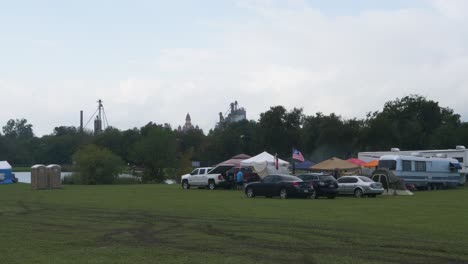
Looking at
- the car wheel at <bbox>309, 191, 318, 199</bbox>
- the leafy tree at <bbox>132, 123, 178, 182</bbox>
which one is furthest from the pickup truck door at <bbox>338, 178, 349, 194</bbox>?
the leafy tree at <bbox>132, 123, 178, 182</bbox>

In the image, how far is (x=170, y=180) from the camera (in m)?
79.0

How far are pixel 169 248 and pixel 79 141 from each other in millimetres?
112050

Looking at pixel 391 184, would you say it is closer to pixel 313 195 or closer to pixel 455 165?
pixel 313 195

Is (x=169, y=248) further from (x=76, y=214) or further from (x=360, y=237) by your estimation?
(x=76, y=214)

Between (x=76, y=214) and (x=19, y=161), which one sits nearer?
(x=76, y=214)

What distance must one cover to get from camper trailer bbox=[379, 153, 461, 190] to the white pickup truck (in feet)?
37.3

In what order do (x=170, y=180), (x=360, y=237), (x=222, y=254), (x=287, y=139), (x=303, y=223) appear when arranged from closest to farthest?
(x=222, y=254) → (x=360, y=237) → (x=303, y=223) → (x=170, y=180) → (x=287, y=139)

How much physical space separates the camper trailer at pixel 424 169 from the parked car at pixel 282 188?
13283 mm

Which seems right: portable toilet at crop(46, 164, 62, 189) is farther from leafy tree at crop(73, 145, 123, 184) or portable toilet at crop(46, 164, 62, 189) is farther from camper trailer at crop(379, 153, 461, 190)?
camper trailer at crop(379, 153, 461, 190)

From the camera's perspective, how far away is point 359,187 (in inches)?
1411

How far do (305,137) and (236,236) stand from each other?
7463 cm

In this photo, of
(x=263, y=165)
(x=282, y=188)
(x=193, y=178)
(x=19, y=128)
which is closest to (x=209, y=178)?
(x=193, y=178)

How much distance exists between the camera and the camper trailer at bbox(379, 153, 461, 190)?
148 ft

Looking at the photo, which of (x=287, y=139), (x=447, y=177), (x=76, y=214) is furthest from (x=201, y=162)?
(x=76, y=214)
